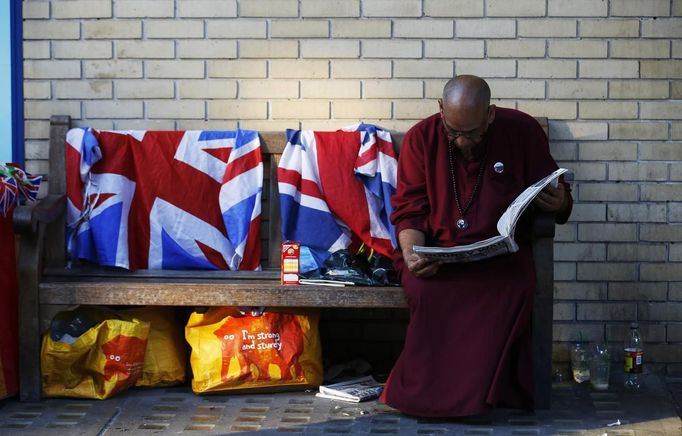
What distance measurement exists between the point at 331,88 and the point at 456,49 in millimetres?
706

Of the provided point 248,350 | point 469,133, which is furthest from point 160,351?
point 469,133

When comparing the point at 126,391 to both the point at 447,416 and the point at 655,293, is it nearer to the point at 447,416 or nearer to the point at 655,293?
the point at 447,416

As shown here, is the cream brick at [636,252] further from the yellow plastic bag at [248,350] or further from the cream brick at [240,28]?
the cream brick at [240,28]

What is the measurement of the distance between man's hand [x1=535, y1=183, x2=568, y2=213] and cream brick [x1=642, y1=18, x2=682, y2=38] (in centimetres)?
126

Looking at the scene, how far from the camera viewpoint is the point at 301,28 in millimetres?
5656

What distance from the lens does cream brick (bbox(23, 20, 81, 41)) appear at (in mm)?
5711

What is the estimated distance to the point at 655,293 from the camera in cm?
568

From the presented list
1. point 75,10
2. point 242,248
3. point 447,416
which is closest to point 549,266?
point 447,416

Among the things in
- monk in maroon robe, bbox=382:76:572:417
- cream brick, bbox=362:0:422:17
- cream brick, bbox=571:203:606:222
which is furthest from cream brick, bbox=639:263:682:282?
cream brick, bbox=362:0:422:17

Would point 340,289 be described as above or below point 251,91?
below

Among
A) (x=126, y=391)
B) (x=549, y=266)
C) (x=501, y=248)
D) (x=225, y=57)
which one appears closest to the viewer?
(x=501, y=248)

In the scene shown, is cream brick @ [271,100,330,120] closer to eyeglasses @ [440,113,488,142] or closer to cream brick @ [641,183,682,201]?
eyeglasses @ [440,113,488,142]

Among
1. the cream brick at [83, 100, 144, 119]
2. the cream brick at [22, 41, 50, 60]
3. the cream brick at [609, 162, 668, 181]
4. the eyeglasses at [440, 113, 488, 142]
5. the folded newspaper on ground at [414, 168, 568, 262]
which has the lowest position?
the folded newspaper on ground at [414, 168, 568, 262]

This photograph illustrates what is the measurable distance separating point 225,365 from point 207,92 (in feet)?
4.99
